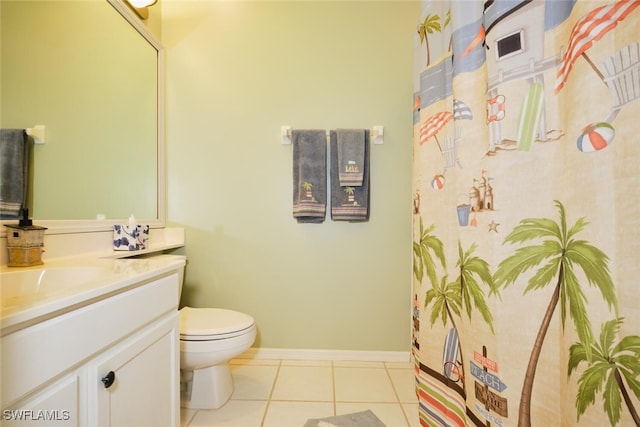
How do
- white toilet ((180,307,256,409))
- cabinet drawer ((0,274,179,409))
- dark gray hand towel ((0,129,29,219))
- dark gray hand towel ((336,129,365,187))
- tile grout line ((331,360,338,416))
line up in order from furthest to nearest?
dark gray hand towel ((336,129,365,187)) → tile grout line ((331,360,338,416)) → white toilet ((180,307,256,409)) → dark gray hand towel ((0,129,29,219)) → cabinet drawer ((0,274,179,409))

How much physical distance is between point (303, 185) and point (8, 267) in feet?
4.20

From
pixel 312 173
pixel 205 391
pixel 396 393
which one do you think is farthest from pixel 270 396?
pixel 312 173

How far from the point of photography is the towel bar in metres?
1.62

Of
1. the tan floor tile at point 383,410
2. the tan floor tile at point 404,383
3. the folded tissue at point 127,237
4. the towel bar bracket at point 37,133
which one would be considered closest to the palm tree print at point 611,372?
the tan floor tile at point 383,410

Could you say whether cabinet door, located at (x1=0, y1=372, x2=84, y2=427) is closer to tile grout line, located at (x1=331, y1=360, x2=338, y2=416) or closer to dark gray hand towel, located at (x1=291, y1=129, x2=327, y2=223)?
tile grout line, located at (x1=331, y1=360, x2=338, y2=416)

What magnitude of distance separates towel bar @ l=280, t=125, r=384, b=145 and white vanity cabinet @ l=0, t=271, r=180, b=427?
1078 millimetres

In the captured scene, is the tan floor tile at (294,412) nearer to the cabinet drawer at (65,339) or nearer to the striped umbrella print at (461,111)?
the cabinet drawer at (65,339)

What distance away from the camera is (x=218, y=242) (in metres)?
1.71

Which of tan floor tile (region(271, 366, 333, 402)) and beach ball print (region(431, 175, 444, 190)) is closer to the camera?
beach ball print (region(431, 175, 444, 190))

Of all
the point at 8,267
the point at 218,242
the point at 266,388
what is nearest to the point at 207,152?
the point at 218,242

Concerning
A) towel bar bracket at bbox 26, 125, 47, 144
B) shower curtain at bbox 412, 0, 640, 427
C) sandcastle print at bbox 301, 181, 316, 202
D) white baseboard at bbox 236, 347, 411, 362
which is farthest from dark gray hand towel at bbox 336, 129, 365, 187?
towel bar bracket at bbox 26, 125, 47, 144

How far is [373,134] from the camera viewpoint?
64.7 inches

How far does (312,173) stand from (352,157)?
10.9 inches

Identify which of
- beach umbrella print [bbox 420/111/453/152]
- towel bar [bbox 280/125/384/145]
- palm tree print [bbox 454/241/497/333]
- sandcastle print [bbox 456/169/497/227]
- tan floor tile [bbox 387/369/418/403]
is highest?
towel bar [bbox 280/125/384/145]
